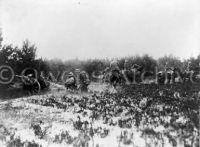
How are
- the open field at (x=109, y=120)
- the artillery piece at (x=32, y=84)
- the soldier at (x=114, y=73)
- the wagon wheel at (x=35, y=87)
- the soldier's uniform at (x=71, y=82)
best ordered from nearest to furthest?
the open field at (x=109, y=120)
the soldier's uniform at (x=71, y=82)
the soldier at (x=114, y=73)
the artillery piece at (x=32, y=84)
the wagon wheel at (x=35, y=87)

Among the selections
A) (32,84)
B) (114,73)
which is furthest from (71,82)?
(114,73)

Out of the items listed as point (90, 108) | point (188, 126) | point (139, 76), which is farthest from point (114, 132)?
point (139, 76)

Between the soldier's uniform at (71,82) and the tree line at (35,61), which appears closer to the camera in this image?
the soldier's uniform at (71,82)

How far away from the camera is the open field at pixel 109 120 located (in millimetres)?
11656

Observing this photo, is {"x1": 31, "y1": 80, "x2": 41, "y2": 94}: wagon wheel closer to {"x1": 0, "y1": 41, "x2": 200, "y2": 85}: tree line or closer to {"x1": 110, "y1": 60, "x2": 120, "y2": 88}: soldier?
{"x1": 0, "y1": 41, "x2": 200, "y2": 85}: tree line

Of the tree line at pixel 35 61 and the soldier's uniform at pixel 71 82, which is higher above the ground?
the tree line at pixel 35 61

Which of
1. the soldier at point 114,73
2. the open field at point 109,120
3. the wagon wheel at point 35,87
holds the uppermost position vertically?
the soldier at point 114,73

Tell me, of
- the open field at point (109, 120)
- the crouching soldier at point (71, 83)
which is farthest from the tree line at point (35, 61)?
the open field at point (109, 120)

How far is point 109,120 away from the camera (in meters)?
14.9

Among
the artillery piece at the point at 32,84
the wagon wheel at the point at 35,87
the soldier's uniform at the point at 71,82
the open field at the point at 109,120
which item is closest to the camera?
the open field at the point at 109,120

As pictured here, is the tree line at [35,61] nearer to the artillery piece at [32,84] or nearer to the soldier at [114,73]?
the artillery piece at [32,84]

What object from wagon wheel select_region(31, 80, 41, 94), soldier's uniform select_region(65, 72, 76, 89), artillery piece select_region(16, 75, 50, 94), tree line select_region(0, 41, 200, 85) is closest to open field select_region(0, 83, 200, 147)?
soldier's uniform select_region(65, 72, 76, 89)

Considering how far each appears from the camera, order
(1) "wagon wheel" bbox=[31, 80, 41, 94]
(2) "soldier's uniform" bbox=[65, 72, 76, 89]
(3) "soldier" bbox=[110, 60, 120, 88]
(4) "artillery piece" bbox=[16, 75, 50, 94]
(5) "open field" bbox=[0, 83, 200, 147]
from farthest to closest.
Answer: (1) "wagon wheel" bbox=[31, 80, 41, 94] < (4) "artillery piece" bbox=[16, 75, 50, 94] < (3) "soldier" bbox=[110, 60, 120, 88] < (2) "soldier's uniform" bbox=[65, 72, 76, 89] < (5) "open field" bbox=[0, 83, 200, 147]

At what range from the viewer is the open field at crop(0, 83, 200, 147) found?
11656 millimetres
